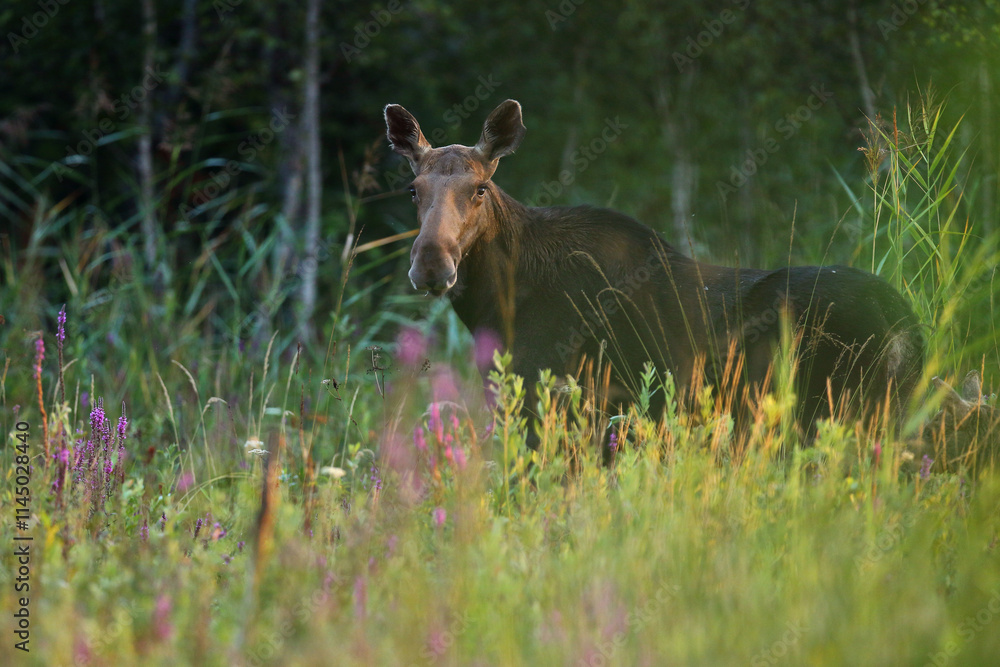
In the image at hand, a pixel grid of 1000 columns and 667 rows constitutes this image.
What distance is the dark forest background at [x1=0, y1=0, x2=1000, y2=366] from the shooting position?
654cm

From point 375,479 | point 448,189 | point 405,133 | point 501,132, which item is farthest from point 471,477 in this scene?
point 405,133

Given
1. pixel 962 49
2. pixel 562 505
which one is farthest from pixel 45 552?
pixel 962 49

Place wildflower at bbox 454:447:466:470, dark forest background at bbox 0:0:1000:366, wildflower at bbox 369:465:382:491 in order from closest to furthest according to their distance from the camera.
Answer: wildflower at bbox 454:447:466:470
wildflower at bbox 369:465:382:491
dark forest background at bbox 0:0:1000:366

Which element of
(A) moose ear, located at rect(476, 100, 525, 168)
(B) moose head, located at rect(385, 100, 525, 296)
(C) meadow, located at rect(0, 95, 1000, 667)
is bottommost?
(C) meadow, located at rect(0, 95, 1000, 667)

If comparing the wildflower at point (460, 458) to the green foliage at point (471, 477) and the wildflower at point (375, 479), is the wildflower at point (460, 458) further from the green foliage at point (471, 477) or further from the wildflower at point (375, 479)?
the wildflower at point (375, 479)

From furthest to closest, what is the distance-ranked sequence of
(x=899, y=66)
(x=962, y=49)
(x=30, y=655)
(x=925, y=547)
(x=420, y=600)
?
(x=899, y=66)
(x=962, y=49)
(x=925, y=547)
(x=420, y=600)
(x=30, y=655)

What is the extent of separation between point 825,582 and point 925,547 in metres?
0.45

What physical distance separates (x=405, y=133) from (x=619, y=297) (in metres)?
1.54

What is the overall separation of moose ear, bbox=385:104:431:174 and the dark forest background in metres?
0.14

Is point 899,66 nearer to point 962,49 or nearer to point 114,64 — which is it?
point 962,49

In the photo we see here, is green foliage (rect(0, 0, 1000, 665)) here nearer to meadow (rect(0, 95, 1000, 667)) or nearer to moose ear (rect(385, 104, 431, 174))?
meadow (rect(0, 95, 1000, 667))

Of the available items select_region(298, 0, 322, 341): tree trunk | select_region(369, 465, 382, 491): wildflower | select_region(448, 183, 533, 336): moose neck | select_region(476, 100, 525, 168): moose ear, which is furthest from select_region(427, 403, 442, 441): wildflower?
select_region(298, 0, 322, 341): tree trunk

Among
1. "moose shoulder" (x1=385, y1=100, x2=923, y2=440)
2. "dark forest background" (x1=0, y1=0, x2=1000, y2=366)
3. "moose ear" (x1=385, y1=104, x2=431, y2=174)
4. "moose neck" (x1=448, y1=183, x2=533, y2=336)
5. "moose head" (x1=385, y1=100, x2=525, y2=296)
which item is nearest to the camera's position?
"moose head" (x1=385, y1=100, x2=525, y2=296)

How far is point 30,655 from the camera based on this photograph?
2291mm
